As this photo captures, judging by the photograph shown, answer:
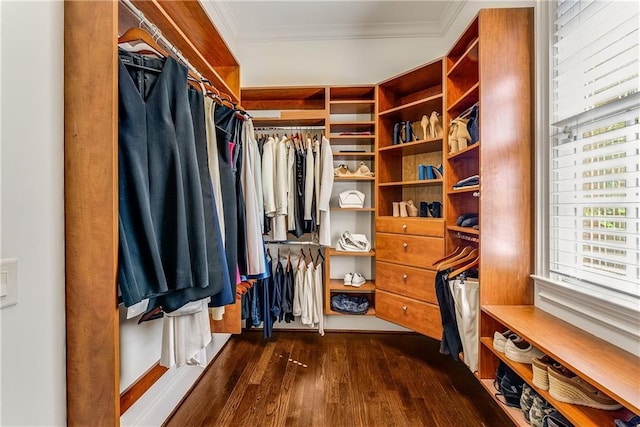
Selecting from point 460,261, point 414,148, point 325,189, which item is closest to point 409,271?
point 460,261

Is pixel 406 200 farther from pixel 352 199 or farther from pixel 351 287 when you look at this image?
pixel 351 287

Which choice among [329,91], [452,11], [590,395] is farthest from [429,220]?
[452,11]

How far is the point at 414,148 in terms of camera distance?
7.71ft

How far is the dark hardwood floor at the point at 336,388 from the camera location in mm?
1569

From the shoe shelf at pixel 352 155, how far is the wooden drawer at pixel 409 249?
2.34ft

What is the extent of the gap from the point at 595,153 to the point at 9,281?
214cm

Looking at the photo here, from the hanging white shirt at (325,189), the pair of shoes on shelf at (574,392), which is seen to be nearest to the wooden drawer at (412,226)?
the hanging white shirt at (325,189)

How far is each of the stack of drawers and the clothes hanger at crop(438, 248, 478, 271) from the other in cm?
16

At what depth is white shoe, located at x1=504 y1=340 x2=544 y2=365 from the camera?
125cm

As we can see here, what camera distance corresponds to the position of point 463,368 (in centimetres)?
207

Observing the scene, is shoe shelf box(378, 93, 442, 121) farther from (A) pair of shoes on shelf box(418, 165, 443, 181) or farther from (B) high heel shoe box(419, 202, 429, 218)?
(B) high heel shoe box(419, 202, 429, 218)

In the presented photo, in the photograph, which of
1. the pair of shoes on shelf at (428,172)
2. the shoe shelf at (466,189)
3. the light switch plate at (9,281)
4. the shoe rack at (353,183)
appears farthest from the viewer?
Answer: the shoe rack at (353,183)

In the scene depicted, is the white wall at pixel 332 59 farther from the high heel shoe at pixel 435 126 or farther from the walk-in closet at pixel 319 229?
the high heel shoe at pixel 435 126

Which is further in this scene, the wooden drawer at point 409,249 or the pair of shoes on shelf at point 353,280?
the pair of shoes on shelf at point 353,280
